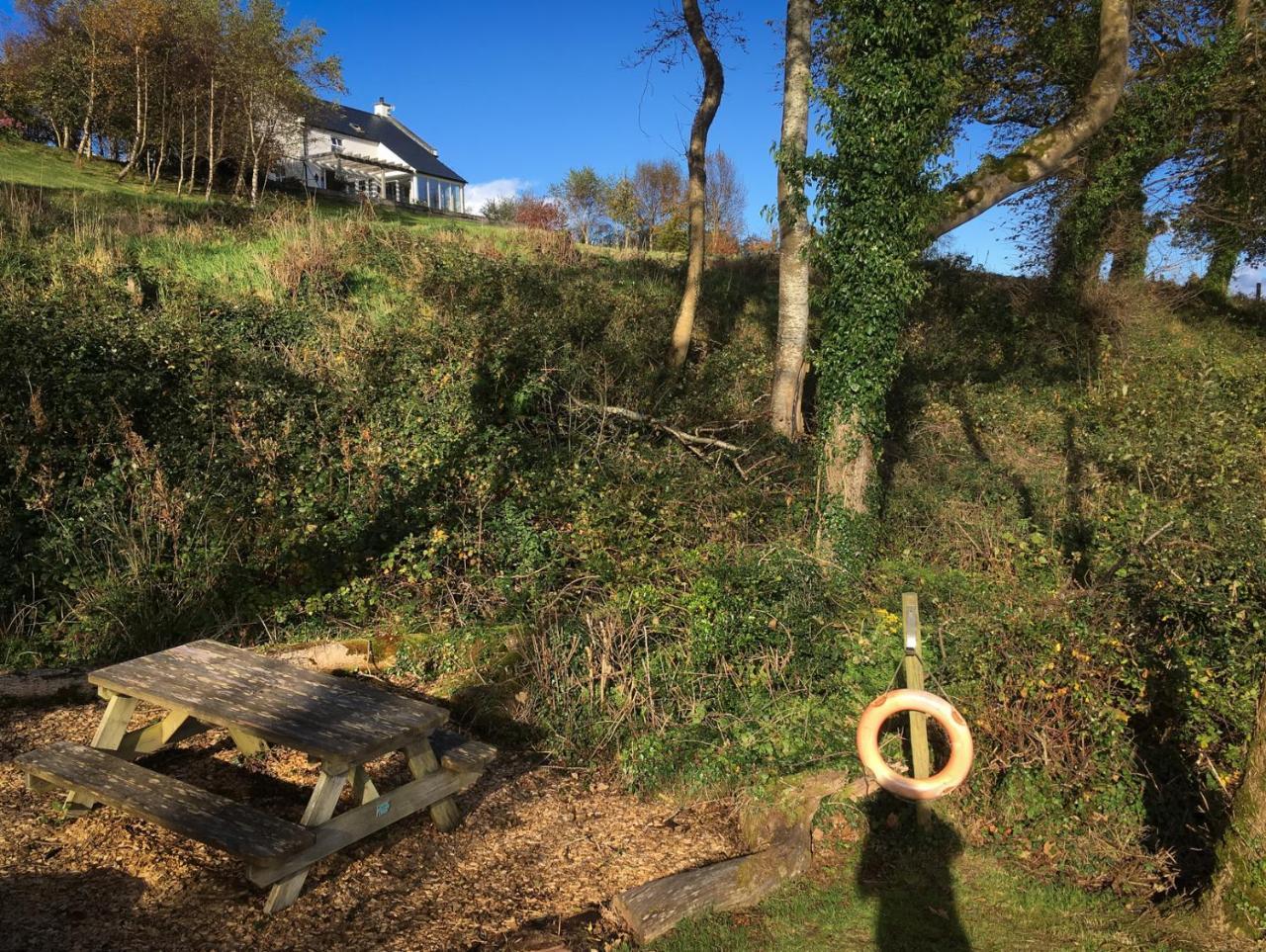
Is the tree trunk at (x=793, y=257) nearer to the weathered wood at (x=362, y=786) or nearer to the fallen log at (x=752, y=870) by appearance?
the fallen log at (x=752, y=870)

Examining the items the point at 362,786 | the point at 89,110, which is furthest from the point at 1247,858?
the point at 89,110

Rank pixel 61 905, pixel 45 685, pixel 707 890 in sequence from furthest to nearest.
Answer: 1. pixel 45 685
2. pixel 707 890
3. pixel 61 905

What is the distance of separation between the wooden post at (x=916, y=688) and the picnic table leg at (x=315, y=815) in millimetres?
3108

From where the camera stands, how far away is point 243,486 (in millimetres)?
8125

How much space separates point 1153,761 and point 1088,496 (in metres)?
5.33

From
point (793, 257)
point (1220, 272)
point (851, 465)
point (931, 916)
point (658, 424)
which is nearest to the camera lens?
point (931, 916)

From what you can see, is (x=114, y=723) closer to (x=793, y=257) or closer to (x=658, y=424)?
(x=658, y=424)

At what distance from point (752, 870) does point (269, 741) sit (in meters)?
2.58

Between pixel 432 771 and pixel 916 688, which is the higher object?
pixel 916 688

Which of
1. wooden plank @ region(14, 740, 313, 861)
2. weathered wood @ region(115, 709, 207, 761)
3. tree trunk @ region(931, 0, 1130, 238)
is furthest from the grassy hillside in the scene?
tree trunk @ region(931, 0, 1130, 238)

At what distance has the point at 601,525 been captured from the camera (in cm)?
799

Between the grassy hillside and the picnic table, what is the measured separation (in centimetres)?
164

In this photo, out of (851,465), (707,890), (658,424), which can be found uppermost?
(658,424)

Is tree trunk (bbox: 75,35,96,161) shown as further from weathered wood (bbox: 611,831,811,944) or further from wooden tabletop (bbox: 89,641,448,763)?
weathered wood (bbox: 611,831,811,944)
